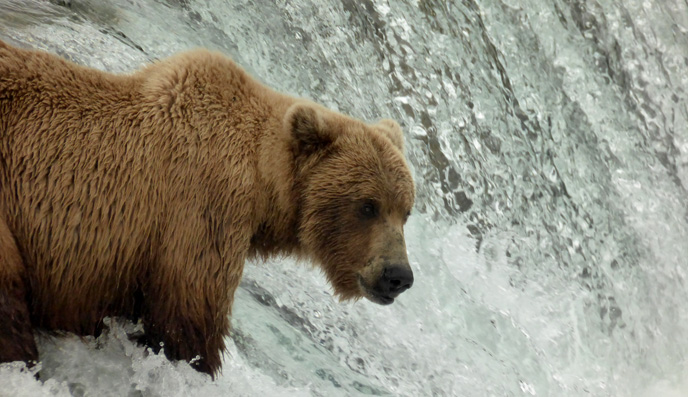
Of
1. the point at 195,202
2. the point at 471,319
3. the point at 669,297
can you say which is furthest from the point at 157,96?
the point at 669,297

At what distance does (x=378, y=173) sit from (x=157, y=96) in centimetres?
133

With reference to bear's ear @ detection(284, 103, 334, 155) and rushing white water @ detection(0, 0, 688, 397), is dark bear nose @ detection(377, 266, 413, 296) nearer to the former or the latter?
bear's ear @ detection(284, 103, 334, 155)

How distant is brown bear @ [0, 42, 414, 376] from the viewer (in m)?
4.15

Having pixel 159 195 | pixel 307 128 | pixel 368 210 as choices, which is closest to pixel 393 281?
pixel 368 210

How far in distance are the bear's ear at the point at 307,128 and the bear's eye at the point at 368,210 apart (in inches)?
16.7

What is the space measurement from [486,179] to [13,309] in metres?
6.78

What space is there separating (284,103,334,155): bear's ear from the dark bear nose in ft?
2.71

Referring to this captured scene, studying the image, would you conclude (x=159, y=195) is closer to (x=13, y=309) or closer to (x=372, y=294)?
(x=13, y=309)

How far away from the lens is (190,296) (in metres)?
4.28

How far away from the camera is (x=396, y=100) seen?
9.59 m

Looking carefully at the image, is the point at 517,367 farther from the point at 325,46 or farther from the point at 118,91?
the point at 118,91

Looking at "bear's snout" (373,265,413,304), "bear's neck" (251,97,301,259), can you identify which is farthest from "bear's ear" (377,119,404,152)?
"bear's snout" (373,265,413,304)

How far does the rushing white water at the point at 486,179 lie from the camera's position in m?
6.70

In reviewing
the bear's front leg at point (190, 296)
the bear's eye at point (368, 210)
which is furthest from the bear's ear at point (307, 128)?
the bear's front leg at point (190, 296)
